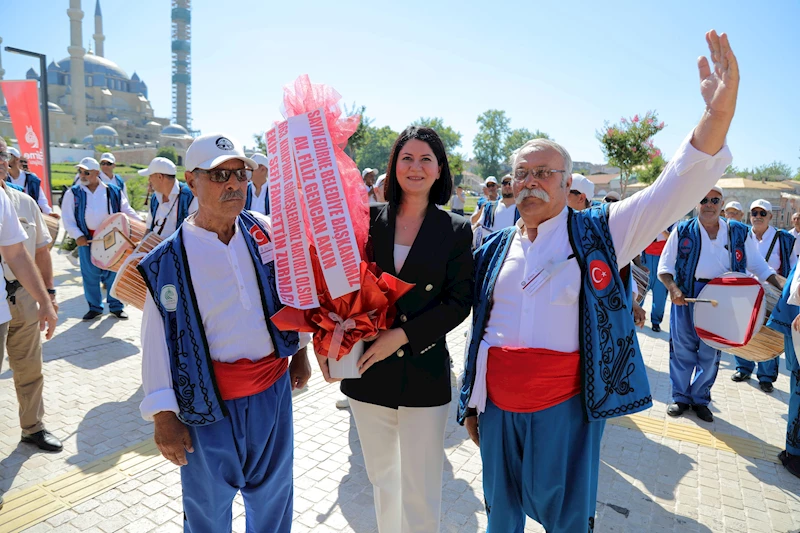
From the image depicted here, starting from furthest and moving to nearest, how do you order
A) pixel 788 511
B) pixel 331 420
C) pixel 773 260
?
pixel 773 260 → pixel 331 420 → pixel 788 511

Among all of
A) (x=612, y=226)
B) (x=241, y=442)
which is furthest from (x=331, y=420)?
(x=612, y=226)

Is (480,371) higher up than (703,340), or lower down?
higher up

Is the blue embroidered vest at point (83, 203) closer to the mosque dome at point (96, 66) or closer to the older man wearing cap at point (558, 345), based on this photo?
the older man wearing cap at point (558, 345)

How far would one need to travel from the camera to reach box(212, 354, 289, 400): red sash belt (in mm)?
2227

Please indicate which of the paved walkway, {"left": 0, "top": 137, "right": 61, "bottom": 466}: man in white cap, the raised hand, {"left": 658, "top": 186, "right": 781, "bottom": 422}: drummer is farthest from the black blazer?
{"left": 658, "top": 186, "right": 781, "bottom": 422}: drummer

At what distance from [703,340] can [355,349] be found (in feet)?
13.3

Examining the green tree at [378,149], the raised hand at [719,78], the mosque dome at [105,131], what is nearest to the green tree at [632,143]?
the raised hand at [719,78]

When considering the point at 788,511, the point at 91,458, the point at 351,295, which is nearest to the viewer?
the point at 351,295

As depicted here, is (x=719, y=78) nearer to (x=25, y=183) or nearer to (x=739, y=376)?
(x=739, y=376)

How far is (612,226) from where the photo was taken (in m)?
2.22

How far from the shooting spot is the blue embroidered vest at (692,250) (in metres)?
5.04

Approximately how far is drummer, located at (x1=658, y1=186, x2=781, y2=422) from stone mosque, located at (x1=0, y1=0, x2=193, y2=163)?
8399cm

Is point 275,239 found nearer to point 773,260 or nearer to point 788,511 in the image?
point 788,511

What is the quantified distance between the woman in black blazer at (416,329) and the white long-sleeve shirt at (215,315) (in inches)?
21.5
